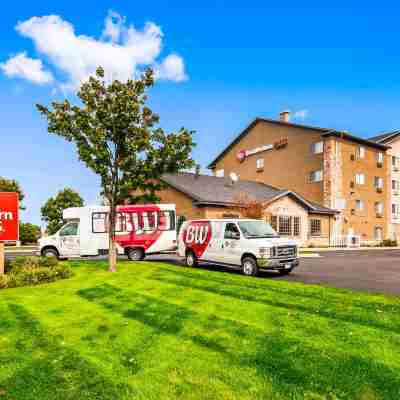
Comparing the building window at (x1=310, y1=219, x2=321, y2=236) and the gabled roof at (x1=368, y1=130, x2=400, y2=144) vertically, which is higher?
the gabled roof at (x1=368, y1=130, x2=400, y2=144)

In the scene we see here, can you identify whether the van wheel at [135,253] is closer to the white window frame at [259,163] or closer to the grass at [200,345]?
the grass at [200,345]

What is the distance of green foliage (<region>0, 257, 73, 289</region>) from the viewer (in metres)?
11.4

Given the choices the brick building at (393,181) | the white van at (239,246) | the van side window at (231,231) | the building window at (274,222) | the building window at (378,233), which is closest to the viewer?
the white van at (239,246)

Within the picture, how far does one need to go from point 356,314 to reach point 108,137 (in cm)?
1076

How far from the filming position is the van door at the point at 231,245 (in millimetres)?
13924

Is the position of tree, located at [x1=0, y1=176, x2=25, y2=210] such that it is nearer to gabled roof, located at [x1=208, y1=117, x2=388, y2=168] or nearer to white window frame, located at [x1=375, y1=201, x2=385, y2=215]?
gabled roof, located at [x1=208, y1=117, x2=388, y2=168]

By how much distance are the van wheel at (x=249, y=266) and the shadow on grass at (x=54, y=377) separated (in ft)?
27.9

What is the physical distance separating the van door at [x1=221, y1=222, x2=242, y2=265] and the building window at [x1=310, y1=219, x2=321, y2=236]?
25.7 metres

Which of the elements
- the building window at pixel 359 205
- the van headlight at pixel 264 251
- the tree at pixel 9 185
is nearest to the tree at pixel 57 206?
the tree at pixel 9 185

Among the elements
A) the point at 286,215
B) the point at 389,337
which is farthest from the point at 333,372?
the point at 286,215

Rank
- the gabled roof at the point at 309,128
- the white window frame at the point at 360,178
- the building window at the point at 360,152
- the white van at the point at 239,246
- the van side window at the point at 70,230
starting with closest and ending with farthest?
the white van at the point at 239,246, the van side window at the point at 70,230, the gabled roof at the point at 309,128, the white window frame at the point at 360,178, the building window at the point at 360,152

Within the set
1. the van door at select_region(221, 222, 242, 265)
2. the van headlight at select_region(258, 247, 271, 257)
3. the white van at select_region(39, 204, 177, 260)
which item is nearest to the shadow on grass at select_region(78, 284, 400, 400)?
the van headlight at select_region(258, 247, 271, 257)

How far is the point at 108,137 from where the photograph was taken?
14.1m

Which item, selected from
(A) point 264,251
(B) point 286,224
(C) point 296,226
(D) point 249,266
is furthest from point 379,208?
(A) point 264,251
